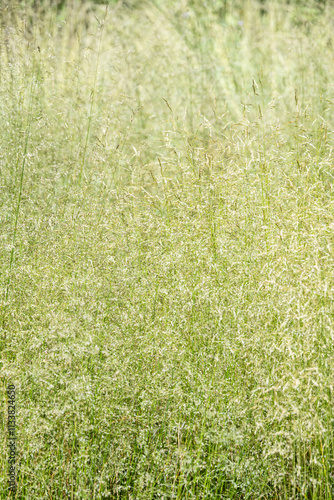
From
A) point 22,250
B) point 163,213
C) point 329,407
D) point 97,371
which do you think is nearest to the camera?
point 329,407

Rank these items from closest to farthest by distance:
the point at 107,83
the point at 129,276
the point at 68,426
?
the point at 68,426
the point at 129,276
the point at 107,83

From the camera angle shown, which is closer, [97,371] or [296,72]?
[97,371]

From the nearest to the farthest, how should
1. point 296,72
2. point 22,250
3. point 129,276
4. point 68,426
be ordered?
point 68,426 < point 129,276 < point 22,250 < point 296,72

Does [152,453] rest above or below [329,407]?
below

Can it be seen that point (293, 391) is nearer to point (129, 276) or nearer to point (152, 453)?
point (152, 453)

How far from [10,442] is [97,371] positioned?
346 millimetres

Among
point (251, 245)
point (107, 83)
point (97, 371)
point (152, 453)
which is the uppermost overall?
point (107, 83)

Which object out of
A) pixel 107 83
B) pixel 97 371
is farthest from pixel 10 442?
pixel 107 83

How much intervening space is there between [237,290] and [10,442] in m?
0.85

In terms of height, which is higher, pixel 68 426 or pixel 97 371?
pixel 97 371

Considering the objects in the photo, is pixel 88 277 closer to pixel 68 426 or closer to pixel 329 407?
pixel 68 426

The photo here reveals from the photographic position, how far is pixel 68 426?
5.46ft

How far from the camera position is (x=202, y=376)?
5.55ft

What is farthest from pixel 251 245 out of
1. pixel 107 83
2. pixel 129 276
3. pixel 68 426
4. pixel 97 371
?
pixel 107 83
